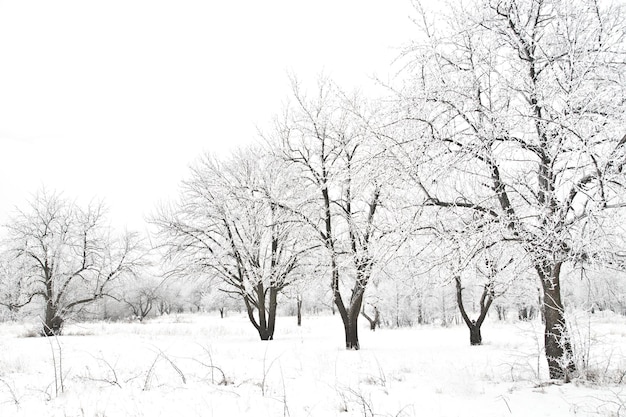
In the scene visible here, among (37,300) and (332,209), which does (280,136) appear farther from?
(37,300)

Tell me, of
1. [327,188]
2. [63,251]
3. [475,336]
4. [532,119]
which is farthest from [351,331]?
[63,251]

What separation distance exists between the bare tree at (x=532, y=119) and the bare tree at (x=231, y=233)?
9.39 metres

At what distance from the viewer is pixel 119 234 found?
25.1m

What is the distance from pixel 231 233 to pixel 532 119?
44.7 ft

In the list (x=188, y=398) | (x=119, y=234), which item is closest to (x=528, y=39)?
(x=188, y=398)

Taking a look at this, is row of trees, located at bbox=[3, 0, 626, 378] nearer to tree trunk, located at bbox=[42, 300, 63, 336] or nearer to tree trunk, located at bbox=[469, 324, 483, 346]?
tree trunk, located at bbox=[469, 324, 483, 346]

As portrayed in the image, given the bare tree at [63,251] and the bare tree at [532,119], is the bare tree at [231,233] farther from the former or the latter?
the bare tree at [532,119]

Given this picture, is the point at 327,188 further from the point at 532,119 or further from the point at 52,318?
the point at 52,318

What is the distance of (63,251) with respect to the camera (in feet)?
75.1

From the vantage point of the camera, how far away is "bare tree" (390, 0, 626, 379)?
510 centimetres

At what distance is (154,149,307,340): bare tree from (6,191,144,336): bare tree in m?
8.20

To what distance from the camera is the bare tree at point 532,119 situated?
5.10 meters

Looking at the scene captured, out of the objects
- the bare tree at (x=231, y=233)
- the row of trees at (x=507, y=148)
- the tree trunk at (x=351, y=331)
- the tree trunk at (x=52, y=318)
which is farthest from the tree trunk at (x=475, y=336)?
the tree trunk at (x=52, y=318)

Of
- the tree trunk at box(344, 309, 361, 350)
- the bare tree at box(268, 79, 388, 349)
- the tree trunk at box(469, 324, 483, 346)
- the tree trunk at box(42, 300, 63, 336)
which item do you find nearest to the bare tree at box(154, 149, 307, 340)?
the bare tree at box(268, 79, 388, 349)
